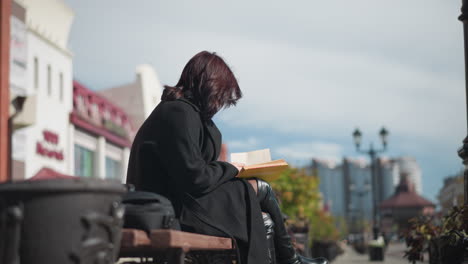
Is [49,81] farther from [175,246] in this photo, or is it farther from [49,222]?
[49,222]

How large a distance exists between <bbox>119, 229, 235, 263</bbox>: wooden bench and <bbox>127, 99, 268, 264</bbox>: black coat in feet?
0.40

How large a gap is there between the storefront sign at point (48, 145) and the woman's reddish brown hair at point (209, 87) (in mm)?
37213

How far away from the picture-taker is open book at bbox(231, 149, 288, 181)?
433cm

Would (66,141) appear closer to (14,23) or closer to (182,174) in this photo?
(14,23)

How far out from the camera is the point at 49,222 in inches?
96.0

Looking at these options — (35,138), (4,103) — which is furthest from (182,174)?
(35,138)

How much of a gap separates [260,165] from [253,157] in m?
0.29

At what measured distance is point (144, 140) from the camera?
4133mm

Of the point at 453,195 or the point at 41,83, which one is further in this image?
the point at 41,83

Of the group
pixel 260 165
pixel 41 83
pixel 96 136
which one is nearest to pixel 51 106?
pixel 41 83

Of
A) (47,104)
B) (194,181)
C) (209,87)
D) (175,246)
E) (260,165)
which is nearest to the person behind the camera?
(175,246)

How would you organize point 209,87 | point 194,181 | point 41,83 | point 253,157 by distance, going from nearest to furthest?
point 194,181 < point 209,87 < point 253,157 < point 41,83

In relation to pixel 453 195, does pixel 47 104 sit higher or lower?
higher

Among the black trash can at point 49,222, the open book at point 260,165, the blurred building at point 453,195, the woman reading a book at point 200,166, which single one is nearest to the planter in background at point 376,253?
the blurred building at point 453,195
